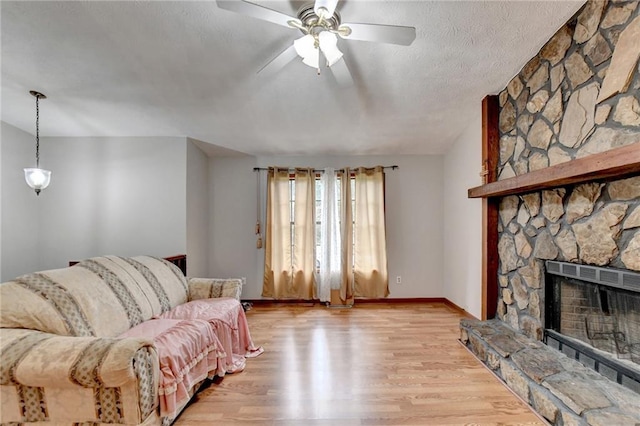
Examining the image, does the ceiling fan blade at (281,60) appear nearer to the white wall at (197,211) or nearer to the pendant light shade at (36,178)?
the white wall at (197,211)

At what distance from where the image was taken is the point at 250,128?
12.0ft

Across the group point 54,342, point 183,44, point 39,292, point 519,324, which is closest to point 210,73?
point 183,44

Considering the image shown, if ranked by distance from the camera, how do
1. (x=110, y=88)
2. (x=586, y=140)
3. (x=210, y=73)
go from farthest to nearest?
(x=110, y=88), (x=210, y=73), (x=586, y=140)

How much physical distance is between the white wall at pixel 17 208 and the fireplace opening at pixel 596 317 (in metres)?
5.78

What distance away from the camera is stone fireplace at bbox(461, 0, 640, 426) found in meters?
1.73

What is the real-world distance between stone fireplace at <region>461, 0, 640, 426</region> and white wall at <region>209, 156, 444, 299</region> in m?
1.58

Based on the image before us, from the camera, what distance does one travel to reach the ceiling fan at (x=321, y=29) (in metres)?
1.55

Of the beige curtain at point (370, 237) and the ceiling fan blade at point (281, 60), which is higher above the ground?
the ceiling fan blade at point (281, 60)

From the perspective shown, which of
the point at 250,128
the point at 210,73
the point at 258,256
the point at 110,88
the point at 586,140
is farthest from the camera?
the point at 258,256

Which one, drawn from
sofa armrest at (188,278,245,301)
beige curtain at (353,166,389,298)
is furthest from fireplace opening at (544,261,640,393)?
sofa armrest at (188,278,245,301)

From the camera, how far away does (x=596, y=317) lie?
81.6 inches

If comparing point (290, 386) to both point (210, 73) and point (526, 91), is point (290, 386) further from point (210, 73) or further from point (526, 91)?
point (526, 91)

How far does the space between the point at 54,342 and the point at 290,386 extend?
151 cm

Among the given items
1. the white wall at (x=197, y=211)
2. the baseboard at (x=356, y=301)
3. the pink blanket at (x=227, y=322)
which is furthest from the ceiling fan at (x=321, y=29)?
the baseboard at (x=356, y=301)
